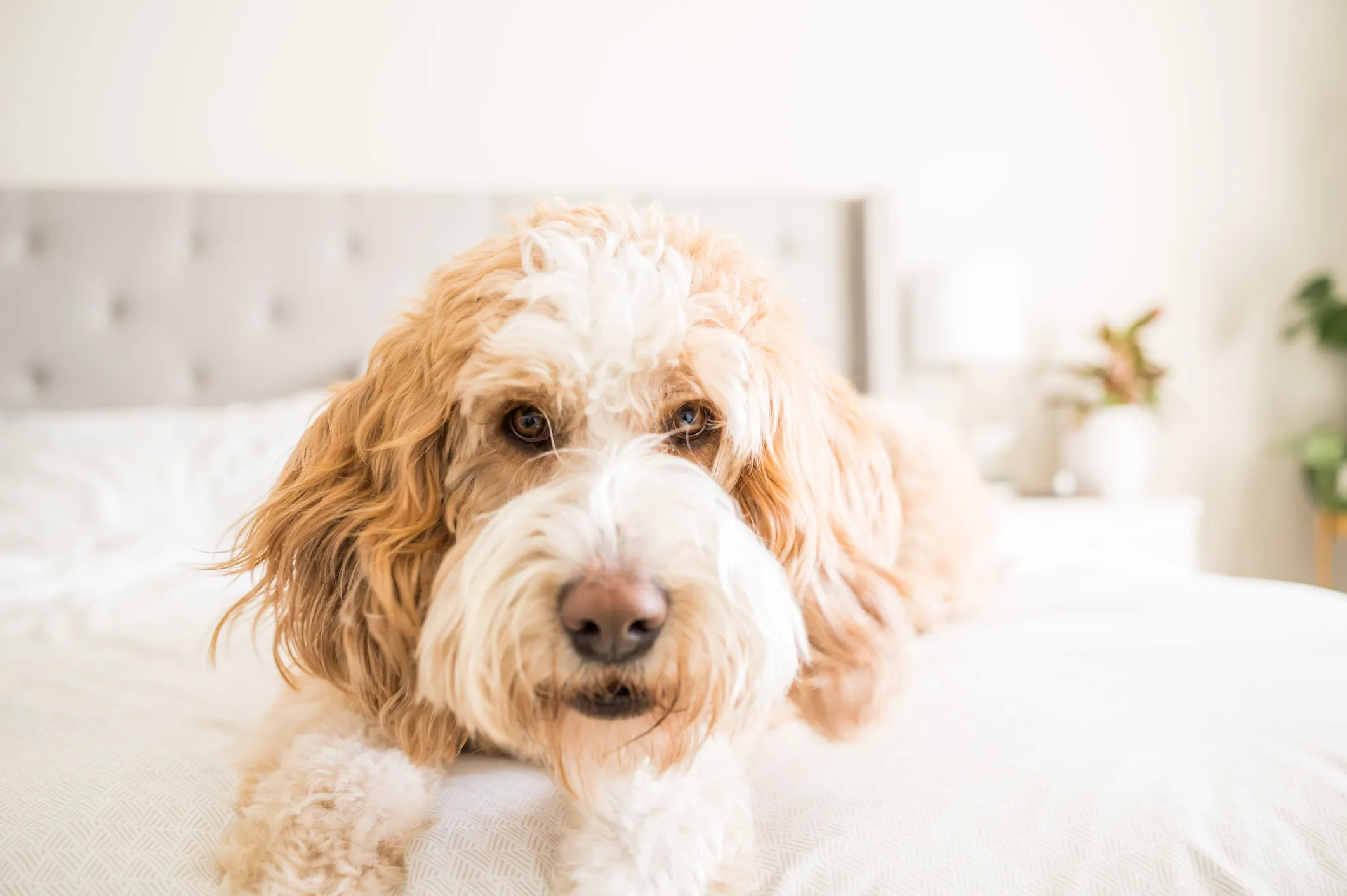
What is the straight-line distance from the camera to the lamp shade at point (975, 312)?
3275 mm

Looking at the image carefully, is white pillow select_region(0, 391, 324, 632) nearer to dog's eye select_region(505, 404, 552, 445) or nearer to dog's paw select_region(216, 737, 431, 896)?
dog's paw select_region(216, 737, 431, 896)

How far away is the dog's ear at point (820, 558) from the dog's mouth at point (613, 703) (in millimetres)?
267

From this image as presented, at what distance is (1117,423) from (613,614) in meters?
3.31

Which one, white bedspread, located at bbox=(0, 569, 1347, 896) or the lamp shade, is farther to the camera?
the lamp shade

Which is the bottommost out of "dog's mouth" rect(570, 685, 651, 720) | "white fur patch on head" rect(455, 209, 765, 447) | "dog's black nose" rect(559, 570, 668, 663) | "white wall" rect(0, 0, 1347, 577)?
"dog's mouth" rect(570, 685, 651, 720)

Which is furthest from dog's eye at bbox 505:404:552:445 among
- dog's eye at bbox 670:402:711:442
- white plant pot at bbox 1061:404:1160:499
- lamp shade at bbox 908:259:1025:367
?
white plant pot at bbox 1061:404:1160:499

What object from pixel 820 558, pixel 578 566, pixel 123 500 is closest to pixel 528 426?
pixel 578 566

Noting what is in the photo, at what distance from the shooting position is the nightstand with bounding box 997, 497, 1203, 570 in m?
3.07

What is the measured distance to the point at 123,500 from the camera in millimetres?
2215

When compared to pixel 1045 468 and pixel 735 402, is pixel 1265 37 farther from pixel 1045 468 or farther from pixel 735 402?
pixel 735 402

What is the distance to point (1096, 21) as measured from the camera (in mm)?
3979

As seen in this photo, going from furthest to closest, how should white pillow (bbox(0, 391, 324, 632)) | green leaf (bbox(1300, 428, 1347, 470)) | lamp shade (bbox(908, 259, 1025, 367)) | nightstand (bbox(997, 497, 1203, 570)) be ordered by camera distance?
green leaf (bbox(1300, 428, 1347, 470)) < lamp shade (bbox(908, 259, 1025, 367)) < nightstand (bbox(997, 497, 1203, 570)) < white pillow (bbox(0, 391, 324, 632))

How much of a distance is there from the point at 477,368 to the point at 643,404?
0.20m

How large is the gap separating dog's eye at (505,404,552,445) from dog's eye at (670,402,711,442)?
0.52 feet
